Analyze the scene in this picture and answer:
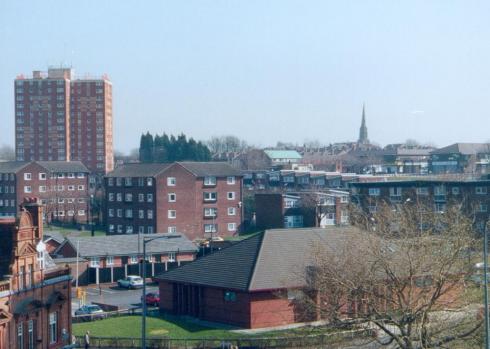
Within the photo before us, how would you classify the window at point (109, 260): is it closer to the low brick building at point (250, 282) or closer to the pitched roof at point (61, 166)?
the low brick building at point (250, 282)

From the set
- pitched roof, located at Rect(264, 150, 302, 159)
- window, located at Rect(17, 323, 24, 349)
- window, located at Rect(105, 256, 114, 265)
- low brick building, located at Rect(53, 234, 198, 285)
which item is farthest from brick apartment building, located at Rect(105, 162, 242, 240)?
pitched roof, located at Rect(264, 150, 302, 159)

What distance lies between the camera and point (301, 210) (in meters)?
85.7

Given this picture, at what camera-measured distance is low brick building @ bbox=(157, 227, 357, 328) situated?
41750 millimetres

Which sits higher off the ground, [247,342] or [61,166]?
[61,166]

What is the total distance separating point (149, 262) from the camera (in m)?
64.5

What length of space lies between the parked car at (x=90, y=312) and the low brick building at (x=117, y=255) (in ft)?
41.0

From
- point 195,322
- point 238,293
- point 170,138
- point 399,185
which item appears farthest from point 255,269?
point 170,138

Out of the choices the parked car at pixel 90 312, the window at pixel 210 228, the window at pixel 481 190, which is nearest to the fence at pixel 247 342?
the parked car at pixel 90 312

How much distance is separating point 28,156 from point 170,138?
26334 millimetres

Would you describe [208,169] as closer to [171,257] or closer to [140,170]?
[140,170]

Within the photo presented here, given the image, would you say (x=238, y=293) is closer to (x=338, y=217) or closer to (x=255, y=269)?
(x=255, y=269)

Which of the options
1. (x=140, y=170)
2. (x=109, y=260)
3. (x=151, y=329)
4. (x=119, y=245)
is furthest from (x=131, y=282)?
(x=140, y=170)

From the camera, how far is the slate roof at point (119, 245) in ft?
206

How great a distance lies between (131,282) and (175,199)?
24927mm
